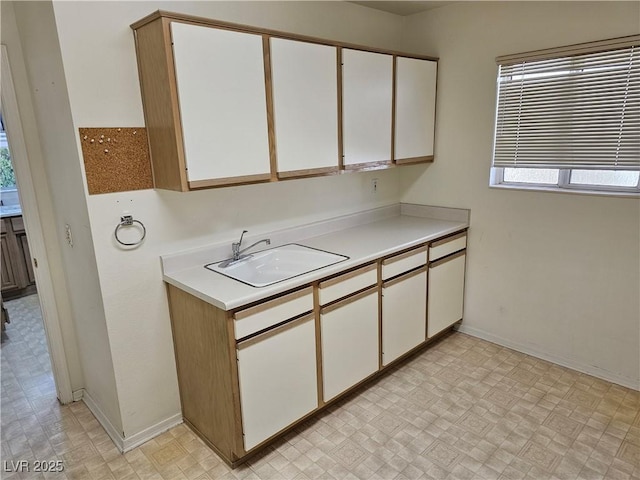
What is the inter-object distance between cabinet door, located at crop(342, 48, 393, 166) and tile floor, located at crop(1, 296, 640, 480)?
1.51 metres

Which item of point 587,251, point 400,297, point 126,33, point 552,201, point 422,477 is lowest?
point 422,477

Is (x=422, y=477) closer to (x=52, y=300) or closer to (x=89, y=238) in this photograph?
(x=89, y=238)

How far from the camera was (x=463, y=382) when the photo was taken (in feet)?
8.83

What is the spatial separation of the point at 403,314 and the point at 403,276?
0.88ft

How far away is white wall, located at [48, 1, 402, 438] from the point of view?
182cm

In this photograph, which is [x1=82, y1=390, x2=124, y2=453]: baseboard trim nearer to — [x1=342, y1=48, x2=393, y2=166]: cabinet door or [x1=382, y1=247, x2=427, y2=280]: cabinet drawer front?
[x1=382, y1=247, x2=427, y2=280]: cabinet drawer front

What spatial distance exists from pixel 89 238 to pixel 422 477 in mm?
1943

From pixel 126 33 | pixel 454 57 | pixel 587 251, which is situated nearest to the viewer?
pixel 126 33

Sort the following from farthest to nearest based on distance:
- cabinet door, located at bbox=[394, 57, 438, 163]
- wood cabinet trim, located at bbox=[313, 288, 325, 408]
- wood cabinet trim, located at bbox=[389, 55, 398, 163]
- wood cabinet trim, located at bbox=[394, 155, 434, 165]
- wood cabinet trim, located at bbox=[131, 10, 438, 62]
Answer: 1. wood cabinet trim, located at bbox=[394, 155, 434, 165]
2. cabinet door, located at bbox=[394, 57, 438, 163]
3. wood cabinet trim, located at bbox=[389, 55, 398, 163]
4. wood cabinet trim, located at bbox=[313, 288, 325, 408]
5. wood cabinet trim, located at bbox=[131, 10, 438, 62]

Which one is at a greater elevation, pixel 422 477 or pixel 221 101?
pixel 221 101

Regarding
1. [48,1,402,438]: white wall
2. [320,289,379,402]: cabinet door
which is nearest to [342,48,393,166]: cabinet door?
[48,1,402,438]: white wall

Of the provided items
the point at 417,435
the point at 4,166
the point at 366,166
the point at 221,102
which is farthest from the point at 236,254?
the point at 4,166

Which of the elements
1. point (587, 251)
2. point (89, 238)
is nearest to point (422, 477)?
point (587, 251)

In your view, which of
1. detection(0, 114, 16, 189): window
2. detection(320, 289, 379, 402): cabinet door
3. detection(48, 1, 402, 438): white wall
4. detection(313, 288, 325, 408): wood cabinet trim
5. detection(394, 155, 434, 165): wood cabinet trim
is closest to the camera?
detection(48, 1, 402, 438): white wall
